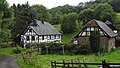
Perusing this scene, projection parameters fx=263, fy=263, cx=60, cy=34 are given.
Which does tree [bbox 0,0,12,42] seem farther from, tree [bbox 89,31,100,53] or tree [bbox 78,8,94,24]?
tree [bbox 78,8,94,24]

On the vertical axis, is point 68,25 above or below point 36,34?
above

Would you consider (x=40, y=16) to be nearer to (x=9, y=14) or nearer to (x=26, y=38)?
(x=26, y=38)

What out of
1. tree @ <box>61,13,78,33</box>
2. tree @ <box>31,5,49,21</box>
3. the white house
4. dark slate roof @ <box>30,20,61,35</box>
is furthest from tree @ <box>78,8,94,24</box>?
the white house

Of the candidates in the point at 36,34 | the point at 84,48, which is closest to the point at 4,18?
the point at 36,34

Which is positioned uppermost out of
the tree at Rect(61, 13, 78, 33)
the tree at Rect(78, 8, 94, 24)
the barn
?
the tree at Rect(78, 8, 94, 24)

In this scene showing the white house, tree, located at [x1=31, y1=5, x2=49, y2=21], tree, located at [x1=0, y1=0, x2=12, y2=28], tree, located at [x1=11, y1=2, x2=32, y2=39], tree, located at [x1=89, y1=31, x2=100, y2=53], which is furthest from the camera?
tree, located at [x1=31, y1=5, x2=49, y2=21]

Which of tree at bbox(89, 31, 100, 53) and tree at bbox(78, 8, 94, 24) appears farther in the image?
tree at bbox(78, 8, 94, 24)

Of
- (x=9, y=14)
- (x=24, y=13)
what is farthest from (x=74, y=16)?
(x=9, y=14)

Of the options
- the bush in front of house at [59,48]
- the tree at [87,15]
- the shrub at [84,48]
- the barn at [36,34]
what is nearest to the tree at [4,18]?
the barn at [36,34]

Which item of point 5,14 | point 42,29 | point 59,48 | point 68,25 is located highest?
point 5,14

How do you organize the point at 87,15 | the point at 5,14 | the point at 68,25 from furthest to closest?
1. the point at 87,15
2. the point at 68,25
3. the point at 5,14

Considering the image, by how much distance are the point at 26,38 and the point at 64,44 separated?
1733 cm

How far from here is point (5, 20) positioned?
53562 mm

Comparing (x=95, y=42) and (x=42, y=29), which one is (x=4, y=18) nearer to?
(x=42, y=29)
